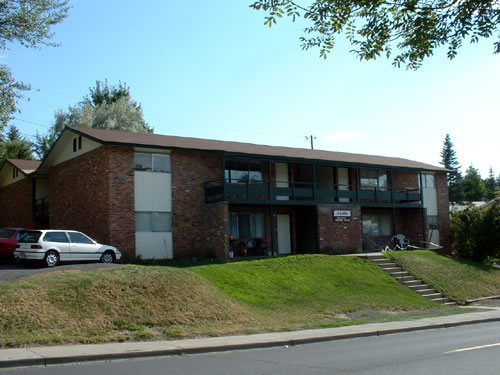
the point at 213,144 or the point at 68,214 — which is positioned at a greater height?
the point at 213,144

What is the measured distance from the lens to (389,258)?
27016 millimetres

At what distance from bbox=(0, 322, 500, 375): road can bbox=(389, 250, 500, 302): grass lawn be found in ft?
41.2

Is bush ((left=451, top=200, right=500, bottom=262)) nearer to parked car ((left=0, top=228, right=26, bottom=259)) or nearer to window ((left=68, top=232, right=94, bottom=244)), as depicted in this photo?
window ((left=68, top=232, right=94, bottom=244))

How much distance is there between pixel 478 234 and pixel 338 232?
9.43 meters

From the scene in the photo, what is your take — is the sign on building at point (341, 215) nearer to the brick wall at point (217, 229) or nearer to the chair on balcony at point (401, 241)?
the chair on balcony at point (401, 241)

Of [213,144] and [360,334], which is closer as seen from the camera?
[360,334]

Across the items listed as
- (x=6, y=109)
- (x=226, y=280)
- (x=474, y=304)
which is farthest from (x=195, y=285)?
(x=474, y=304)

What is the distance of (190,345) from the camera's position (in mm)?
11672

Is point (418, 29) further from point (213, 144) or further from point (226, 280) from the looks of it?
point (213, 144)

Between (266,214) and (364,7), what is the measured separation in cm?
2140

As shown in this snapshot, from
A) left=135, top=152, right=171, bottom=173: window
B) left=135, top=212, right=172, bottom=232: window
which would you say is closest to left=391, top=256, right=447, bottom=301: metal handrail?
left=135, top=212, right=172, bottom=232: window

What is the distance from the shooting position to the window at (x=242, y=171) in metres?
27.8

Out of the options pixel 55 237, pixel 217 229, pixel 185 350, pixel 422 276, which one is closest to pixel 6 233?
pixel 55 237

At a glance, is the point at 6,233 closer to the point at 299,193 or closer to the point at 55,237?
the point at 55,237
